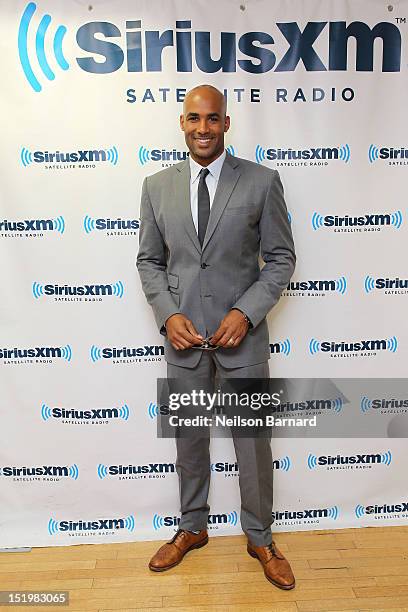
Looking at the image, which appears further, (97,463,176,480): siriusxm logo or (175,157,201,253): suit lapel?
(97,463,176,480): siriusxm logo

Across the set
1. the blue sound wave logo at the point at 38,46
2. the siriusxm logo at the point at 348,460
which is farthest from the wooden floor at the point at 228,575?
the blue sound wave logo at the point at 38,46

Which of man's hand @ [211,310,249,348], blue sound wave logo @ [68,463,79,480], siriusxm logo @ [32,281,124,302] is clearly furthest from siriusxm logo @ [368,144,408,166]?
blue sound wave logo @ [68,463,79,480]

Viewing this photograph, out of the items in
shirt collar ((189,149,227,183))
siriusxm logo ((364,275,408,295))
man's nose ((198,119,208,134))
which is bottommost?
siriusxm logo ((364,275,408,295))

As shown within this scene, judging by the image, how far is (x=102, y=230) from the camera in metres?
2.72

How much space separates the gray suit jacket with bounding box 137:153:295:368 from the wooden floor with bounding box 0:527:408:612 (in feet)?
3.03

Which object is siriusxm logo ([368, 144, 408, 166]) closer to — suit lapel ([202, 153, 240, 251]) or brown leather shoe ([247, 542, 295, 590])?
suit lapel ([202, 153, 240, 251])

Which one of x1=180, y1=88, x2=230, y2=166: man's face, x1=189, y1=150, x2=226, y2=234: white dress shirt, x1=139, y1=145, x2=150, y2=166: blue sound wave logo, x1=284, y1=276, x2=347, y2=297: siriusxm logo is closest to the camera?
x1=180, y1=88, x2=230, y2=166: man's face

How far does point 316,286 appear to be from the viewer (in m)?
2.81

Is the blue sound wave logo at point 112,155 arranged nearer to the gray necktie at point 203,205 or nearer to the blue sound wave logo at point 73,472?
the gray necktie at point 203,205

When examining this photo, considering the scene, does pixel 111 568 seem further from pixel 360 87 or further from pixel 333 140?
pixel 360 87

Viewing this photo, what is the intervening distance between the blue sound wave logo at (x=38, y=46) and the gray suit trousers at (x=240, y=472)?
4.50 ft

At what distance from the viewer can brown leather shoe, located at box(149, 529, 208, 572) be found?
265 centimetres

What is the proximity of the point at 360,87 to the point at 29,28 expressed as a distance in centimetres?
146

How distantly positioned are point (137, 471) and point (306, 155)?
169cm
